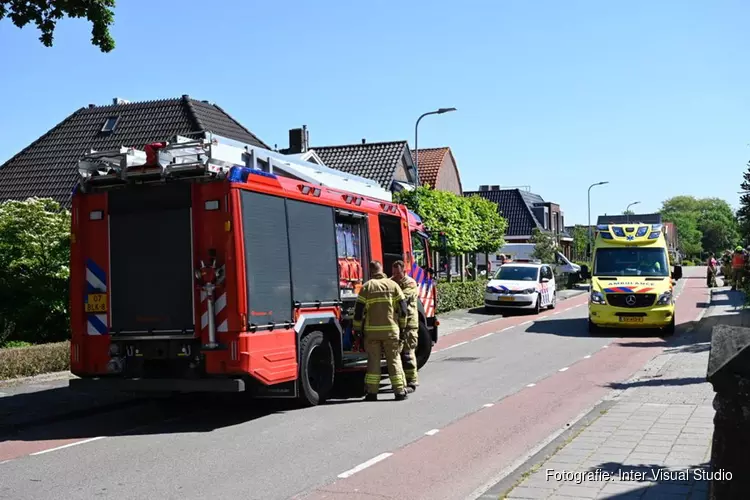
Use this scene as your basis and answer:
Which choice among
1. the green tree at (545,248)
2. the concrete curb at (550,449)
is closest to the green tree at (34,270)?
the concrete curb at (550,449)

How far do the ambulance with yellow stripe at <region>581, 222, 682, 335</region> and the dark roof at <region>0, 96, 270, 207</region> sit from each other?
16.0 meters

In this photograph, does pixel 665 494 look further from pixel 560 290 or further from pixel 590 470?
pixel 560 290

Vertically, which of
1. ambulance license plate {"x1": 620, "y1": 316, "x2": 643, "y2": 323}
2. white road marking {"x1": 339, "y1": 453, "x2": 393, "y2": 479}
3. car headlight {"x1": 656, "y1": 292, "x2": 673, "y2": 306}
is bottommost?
white road marking {"x1": 339, "y1": 453, "x2": 393, "y2": 479}

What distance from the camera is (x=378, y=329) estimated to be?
11.5 meters

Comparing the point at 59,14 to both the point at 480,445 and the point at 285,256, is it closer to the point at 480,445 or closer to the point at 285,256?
the point at 285,256

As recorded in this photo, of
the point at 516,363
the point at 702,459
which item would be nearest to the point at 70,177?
the point at 516,363

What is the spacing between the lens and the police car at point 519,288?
92.8 ft

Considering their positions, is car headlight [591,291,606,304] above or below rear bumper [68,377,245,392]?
above

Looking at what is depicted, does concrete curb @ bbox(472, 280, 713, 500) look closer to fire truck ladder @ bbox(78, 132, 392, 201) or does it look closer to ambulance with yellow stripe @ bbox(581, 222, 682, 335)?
fire truck ladder @ bbox(78, 132, 392, 201)

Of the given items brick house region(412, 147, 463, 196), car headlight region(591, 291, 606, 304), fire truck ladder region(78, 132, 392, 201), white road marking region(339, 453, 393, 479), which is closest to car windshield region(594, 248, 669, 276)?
car headlight region(591, 291, 606, 304)

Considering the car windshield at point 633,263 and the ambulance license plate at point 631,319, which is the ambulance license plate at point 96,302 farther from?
the car windshield at point 633,263

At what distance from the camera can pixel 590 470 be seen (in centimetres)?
682

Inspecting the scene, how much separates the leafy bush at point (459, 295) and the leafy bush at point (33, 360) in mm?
15571

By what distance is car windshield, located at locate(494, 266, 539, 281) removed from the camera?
96.4 ft
